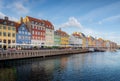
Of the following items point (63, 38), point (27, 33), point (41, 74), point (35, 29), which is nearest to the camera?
point (41, 74)

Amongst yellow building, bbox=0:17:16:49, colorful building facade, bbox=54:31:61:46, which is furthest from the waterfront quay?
colorful building facade, bbox=54:31:61:46

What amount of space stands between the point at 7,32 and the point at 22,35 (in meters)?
9.08

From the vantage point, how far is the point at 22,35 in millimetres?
74938

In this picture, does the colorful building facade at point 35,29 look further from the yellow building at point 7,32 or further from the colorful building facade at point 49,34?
the yellow building at point 7,32

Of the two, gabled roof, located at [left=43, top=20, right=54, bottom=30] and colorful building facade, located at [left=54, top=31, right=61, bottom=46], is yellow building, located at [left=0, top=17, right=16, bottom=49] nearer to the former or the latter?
gabled roof, located at [left=43, top=20, right=54, bottom=30]

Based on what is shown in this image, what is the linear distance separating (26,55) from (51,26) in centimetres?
4811

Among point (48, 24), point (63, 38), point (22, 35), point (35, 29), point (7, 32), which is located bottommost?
point (22, 35)

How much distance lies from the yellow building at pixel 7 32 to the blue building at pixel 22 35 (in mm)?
2720

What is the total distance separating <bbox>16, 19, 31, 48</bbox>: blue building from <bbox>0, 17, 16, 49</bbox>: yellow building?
2.72 metres

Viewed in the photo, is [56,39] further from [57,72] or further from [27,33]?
[57,72]

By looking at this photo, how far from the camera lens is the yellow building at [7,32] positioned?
6441cm

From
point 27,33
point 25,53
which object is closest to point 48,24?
point 27,33

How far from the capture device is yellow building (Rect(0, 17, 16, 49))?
64406mm

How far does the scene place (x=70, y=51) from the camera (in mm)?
91375
